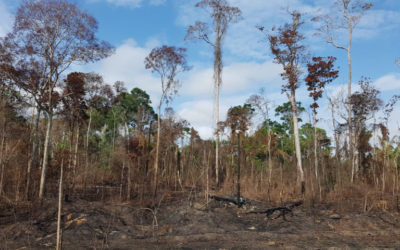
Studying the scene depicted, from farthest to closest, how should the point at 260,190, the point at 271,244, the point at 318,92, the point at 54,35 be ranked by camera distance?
the point at 318,92
the point at 260,190
the point at 54,35
the point at 271,244

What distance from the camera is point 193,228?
352 inches

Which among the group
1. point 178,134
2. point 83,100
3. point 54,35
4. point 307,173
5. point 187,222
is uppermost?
point 54,35

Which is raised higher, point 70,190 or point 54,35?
point 54,35

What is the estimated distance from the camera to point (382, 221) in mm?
9406

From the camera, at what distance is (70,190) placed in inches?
493

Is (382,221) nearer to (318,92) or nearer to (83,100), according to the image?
(318,92)

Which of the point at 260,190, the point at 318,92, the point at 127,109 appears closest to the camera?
the point at 260,190

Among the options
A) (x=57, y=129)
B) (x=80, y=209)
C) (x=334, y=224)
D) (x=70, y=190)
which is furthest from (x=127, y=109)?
(x=334, y=224)

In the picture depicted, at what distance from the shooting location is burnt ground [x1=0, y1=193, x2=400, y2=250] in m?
7.19

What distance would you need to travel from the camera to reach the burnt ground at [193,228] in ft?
23.6

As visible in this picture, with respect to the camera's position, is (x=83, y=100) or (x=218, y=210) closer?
(x=218, y=210)

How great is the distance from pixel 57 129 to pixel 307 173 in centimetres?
1514

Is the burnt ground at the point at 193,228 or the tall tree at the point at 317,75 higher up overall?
the tall tree at the point at 317,75

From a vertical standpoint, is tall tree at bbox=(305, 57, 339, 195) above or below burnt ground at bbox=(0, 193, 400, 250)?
above
